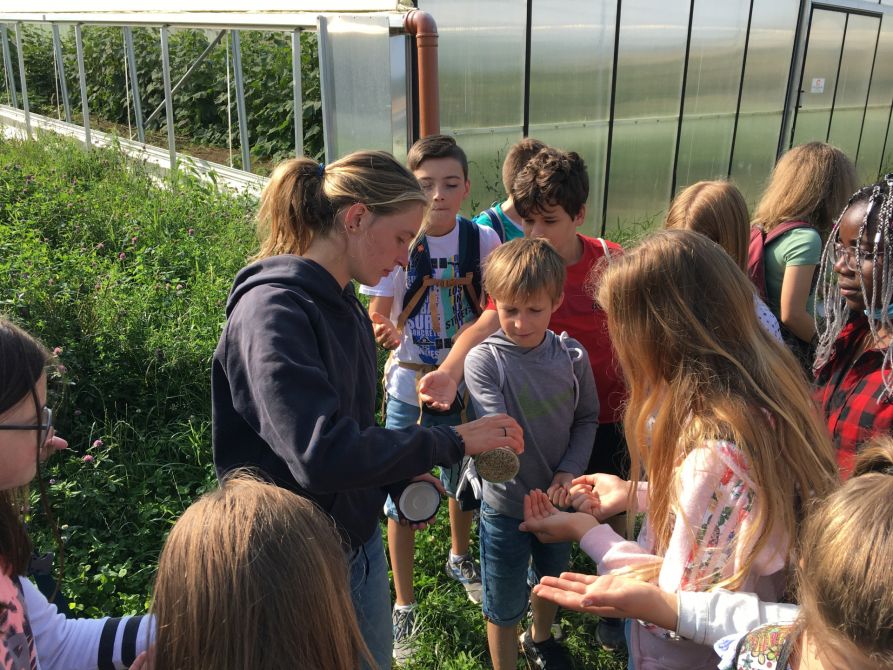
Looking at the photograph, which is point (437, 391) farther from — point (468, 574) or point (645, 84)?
point (645, 84)

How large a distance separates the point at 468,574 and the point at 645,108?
18.5ft

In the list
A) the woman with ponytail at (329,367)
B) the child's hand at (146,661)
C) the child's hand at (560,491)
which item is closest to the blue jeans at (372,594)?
the woman with ponytail at (329,367)

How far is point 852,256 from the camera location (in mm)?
1723

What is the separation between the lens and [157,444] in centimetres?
372

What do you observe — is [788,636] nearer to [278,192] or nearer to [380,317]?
[278,192]

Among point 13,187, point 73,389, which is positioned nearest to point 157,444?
point 73,389

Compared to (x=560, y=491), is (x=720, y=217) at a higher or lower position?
higher

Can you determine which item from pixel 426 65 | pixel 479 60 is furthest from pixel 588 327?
pixel 479 60

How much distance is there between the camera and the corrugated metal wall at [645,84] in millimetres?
5746

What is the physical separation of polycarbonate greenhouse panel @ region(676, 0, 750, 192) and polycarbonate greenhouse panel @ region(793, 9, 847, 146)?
1670 mm

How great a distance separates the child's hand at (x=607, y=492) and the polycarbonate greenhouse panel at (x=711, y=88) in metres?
6.53

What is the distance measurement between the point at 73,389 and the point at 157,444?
626mm

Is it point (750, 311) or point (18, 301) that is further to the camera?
point (18, 301)

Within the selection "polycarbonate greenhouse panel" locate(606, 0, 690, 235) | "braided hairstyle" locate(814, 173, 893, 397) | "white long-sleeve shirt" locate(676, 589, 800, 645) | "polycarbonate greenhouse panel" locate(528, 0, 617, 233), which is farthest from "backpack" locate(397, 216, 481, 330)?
"polycarbonate greenhouse panel" locate(606, 0, 690, 235)
